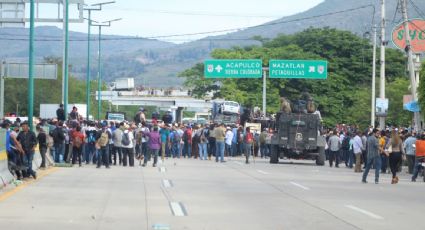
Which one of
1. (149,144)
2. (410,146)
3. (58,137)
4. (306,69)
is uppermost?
(306,69)

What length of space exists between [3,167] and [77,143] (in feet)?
36.3

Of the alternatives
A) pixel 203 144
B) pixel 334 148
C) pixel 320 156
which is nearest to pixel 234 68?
pixel 203 144

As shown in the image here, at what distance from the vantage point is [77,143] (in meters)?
35.9

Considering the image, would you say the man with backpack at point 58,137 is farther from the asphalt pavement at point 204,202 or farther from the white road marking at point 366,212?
the white road marking at point 366,212

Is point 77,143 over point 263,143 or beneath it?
over

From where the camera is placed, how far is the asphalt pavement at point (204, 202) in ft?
54.5

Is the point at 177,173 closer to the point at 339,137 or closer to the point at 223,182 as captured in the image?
the point at 223,182

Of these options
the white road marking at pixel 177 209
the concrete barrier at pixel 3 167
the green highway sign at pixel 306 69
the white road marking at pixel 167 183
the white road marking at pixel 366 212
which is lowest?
the white road marking at pixel 167 183

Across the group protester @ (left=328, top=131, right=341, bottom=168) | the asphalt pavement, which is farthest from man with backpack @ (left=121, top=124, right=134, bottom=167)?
protester @ (left=328, top=131, right=341, bottom=168)

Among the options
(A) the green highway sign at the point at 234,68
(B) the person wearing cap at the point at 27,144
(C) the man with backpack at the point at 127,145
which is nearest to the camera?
(B) the person wearing cap at the point at 27,144

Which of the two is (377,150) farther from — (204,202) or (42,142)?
(42,142)

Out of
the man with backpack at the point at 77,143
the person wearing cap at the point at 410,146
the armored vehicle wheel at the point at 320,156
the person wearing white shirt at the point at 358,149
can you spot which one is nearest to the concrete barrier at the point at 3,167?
the man with backpack at the point at 77,143

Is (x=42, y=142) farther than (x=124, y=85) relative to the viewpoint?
No

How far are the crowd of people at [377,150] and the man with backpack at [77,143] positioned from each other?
10.9 meters
